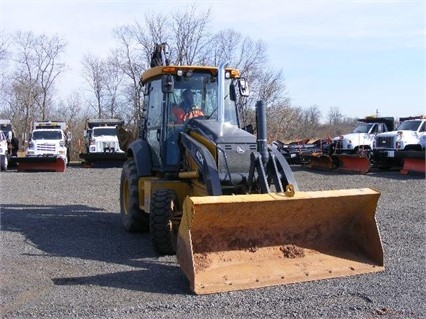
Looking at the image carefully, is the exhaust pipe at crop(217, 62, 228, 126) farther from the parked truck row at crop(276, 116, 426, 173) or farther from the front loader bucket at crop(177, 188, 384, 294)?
the parked truck row at crop(276, 116, 426, 173)

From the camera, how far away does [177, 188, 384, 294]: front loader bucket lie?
5.96 metres

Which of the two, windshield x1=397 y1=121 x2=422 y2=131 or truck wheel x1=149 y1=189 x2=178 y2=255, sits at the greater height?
windshield x1=397 y1=121 x2=422 y2=131

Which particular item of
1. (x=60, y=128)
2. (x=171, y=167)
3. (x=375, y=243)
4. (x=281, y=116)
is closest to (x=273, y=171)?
(x=375, y=243)

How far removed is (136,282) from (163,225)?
3.60 feet

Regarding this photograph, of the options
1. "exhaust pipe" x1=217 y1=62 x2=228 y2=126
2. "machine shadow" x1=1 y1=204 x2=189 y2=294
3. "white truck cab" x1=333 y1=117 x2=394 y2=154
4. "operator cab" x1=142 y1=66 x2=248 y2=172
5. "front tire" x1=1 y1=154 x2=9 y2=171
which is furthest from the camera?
"white truck cab" x1=333 y1=117 x2=394 y2=154

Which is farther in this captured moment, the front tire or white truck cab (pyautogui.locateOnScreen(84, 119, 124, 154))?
white truck cab (pyautogui.locateOnScreen(84, 119, 124, 154))

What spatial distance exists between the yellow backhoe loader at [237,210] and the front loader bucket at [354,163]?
13604mm

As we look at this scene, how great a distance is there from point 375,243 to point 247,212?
1575 mm

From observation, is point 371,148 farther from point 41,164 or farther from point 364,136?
point 41,164

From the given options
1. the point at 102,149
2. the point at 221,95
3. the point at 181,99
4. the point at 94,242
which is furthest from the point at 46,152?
the point at 221,95

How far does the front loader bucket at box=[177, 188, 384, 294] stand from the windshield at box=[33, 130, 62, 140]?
2133cm

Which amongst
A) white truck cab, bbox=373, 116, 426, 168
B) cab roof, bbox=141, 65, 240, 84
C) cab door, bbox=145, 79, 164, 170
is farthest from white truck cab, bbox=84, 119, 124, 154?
cab roof, bbox=141, 65, 240, 84

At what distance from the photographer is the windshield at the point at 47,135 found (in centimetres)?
2620

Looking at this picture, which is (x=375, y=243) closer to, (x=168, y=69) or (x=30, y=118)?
(x=168, y=69)
